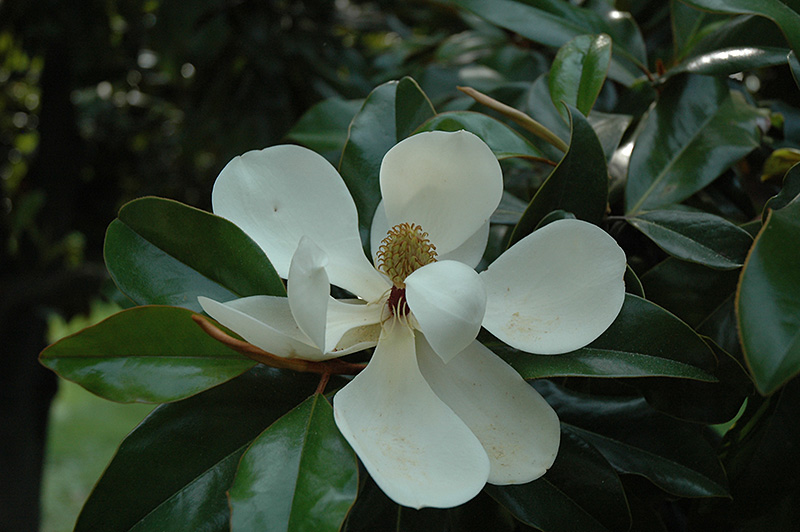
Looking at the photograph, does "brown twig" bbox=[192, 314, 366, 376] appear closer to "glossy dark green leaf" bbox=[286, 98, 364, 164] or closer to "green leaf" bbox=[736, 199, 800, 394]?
"green leaf" bbox=[736, 199, 800, 394]

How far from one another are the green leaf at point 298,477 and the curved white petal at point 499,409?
7 cm

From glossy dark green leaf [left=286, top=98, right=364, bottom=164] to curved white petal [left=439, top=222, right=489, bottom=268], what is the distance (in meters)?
0.33

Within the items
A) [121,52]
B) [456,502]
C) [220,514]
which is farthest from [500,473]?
[121,52]

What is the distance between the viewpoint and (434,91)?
2.98 feet

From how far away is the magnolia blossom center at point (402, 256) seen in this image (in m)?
0.41

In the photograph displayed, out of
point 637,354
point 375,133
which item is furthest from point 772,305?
point 375,133

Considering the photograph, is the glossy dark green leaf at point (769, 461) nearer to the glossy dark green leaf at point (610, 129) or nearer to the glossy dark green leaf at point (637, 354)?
the glossy dark green leaf at point (637, 354)

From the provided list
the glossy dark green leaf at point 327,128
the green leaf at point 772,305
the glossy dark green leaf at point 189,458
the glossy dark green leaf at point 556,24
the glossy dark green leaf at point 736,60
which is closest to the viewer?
the green leaf at point 772,305

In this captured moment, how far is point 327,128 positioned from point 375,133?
10.6 inches

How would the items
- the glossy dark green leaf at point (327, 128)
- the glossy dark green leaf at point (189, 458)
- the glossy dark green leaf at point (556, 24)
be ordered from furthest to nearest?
the glossy dark green leaf at point (327, 128) → the glossy dark green leaf at point (556, 24) → the glossy dark green leaf at point (189, 458)

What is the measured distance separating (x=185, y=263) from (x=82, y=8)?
1304 mm

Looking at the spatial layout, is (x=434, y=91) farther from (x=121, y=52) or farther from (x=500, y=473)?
(x=121, y=52)

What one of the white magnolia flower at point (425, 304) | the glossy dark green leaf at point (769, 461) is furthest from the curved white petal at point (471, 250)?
the glossy dark green leaf at point (769, 461)

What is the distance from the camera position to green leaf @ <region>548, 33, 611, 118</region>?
0.51 metres
